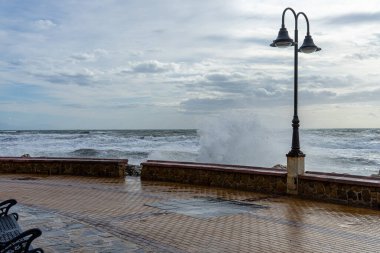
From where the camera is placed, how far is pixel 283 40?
11102 mm

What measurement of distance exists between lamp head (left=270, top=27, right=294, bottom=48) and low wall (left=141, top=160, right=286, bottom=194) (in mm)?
3204

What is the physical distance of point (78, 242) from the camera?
278 inches

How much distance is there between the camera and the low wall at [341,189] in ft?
32.8

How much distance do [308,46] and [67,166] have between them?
9357mm

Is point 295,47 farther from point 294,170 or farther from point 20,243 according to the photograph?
point 20,243

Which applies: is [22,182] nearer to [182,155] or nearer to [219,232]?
[219,232]

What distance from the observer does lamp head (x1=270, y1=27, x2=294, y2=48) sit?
11.1 m

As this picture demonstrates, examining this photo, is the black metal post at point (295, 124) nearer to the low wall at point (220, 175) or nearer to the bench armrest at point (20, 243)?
the low wall at point (220, 175)

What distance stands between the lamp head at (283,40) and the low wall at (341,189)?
3.19 meters

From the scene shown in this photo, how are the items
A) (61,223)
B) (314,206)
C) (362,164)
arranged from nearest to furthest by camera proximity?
(61,223) < (314,206) < (362,164)

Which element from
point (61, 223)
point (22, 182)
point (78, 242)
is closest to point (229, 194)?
point (61, 223)

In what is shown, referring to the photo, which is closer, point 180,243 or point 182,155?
point 180,243

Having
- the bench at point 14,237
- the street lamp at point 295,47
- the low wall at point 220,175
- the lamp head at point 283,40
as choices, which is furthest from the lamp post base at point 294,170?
the bench at point 14,237

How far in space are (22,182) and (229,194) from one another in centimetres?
665
